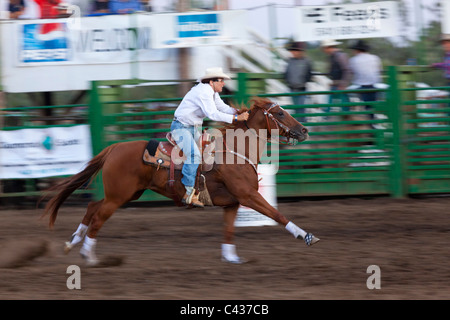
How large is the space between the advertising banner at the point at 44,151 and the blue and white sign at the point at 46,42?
1477 mm

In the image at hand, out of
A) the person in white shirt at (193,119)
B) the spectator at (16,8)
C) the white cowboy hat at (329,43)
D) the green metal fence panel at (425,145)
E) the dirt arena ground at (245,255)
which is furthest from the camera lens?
the spectator at (16,8)

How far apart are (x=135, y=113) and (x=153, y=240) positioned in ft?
8.97

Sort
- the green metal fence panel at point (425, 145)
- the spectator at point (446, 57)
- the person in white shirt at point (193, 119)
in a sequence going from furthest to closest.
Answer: the spectator at point (446, 57) < the green metal fence panel at point (425, 145) < the person in white shirt at point (193, 119)

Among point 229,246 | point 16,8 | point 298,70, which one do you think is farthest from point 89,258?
point 16,8

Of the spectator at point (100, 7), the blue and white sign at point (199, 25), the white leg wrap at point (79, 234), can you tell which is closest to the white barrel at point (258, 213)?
the white leg wrap at point (79, 234)

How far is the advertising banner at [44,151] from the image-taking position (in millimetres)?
10578

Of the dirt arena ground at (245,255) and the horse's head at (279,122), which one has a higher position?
the horse's head at (279,122)

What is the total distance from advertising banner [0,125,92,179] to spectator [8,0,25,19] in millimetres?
2277

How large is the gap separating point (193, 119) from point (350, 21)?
4812mm

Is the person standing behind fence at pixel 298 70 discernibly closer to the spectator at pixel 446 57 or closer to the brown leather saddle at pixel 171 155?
the spectator at pixel 446 57

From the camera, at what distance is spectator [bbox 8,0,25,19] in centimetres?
1155

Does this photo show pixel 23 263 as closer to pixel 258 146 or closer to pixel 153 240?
pixel 153 240

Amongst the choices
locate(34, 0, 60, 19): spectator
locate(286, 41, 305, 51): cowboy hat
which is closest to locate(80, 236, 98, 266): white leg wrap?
locate(286, 41, 305, 51): cowboy hat

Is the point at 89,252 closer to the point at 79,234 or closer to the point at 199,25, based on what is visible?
the point at 79,234
